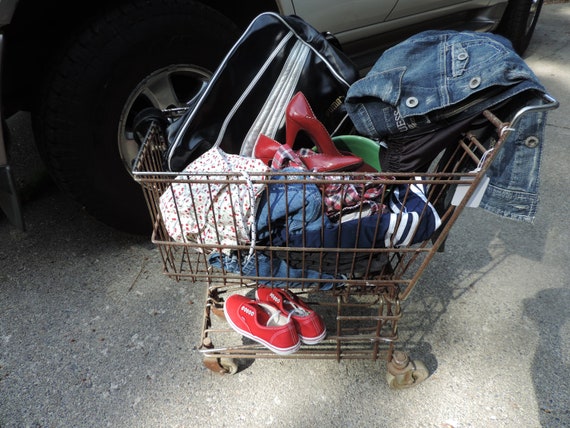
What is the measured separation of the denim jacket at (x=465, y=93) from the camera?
3.75ft

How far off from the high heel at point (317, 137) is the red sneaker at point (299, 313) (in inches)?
20.3

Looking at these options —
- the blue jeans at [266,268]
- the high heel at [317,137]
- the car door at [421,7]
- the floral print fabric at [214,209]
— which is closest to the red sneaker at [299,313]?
the blue jeans at [266,268]

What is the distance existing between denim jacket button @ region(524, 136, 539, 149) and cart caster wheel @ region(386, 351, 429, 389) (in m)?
0.81

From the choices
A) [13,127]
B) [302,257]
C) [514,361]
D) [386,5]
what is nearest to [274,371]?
[302,257]

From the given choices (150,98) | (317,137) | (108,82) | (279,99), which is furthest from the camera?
(150,98)

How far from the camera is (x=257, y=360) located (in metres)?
1.70

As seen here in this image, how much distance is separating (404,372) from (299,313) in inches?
16.9

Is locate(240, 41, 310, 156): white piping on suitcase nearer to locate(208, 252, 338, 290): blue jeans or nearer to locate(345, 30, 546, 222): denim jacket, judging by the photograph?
locate(345, 30, 546, 222): denim jacket

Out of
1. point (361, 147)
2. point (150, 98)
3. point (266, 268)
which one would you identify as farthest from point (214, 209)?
point (150, 98)

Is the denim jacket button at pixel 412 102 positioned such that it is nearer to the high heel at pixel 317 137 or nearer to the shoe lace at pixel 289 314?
the high heel at pixel 317 137

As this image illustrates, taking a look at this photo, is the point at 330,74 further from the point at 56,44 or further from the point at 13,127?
the point at 13,127

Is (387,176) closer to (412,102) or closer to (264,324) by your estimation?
(412,102)

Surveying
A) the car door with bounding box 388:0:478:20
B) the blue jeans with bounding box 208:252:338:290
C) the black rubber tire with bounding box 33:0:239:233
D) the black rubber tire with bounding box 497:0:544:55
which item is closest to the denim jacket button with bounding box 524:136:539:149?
the blue jeans with bounding box 208:252:338:290

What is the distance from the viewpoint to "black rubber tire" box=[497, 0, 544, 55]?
4066 mm
